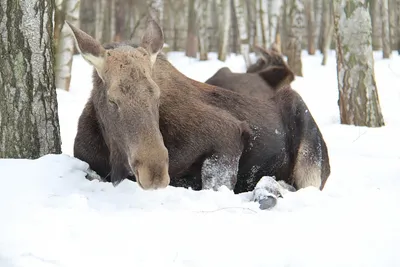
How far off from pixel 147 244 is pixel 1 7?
2.62 metres

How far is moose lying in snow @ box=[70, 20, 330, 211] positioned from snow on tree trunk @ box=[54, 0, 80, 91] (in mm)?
6586

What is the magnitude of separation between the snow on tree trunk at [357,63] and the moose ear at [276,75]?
0.84 meters

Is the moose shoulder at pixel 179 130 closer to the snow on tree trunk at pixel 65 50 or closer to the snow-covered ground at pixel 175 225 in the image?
the snow-covered ground at pixel 175 225

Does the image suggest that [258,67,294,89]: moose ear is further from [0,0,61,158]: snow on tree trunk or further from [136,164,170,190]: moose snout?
[136,164,170,190]: moose snout

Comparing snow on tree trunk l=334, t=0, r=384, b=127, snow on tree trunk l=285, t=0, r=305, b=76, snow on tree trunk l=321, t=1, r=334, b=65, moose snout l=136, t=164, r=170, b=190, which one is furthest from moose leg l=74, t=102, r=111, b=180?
snow on tree trunk l=321, t=1, r=334, b=65

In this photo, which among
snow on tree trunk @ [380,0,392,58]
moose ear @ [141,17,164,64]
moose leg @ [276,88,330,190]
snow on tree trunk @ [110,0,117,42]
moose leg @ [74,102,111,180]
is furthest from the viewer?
snow on tree trunk @ [110,0,117,42]

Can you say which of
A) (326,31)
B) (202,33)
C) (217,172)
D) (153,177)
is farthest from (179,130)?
(326,31)

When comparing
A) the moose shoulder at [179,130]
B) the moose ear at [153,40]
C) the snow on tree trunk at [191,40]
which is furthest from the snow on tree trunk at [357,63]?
the snow on tree trunk at [191,40]

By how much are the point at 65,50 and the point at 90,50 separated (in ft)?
24.5

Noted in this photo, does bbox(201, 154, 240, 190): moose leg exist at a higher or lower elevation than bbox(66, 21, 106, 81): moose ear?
lower

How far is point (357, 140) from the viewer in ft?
27.0

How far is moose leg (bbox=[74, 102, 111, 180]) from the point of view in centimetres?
479

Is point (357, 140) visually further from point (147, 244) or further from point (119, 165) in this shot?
point (147, 244)

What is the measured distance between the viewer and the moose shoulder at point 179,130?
13.1 ft
